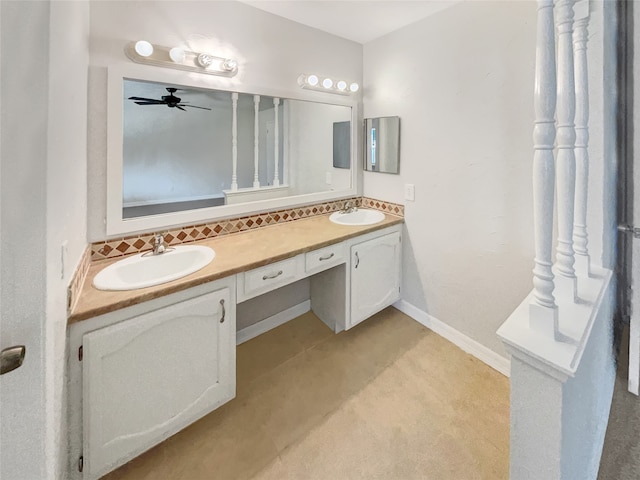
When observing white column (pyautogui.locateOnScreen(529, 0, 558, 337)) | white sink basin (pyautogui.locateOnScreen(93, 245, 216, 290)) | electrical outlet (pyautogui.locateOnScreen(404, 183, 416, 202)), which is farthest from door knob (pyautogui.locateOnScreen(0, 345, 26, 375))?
electrical outlet (pyautogui.locateOnScreen(404, 183, 416, 202))

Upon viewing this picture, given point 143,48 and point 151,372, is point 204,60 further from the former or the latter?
point 151,372

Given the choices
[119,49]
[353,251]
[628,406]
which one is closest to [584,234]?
[628,406]

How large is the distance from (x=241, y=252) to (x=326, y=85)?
1521 millimetres

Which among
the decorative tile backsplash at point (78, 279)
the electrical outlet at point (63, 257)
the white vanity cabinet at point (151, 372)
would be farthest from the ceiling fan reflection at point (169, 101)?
the white vanity cabinet at point (151, 372)

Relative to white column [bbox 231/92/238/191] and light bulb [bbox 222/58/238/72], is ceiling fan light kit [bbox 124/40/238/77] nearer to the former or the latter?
light bulb [bbox 222/58/238/72]

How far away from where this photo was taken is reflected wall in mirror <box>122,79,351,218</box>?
5.17 ft

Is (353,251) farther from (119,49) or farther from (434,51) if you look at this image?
(119,49)

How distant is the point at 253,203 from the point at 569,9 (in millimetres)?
1749

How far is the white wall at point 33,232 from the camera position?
2.06ft

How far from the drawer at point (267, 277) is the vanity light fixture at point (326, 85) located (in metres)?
1.35

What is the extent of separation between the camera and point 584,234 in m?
1.21

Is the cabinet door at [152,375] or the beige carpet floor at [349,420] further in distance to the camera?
the beige carpet floor at [349,420]

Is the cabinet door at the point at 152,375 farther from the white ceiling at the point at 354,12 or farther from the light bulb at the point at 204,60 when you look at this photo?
the white ceiling at the point at 354,12

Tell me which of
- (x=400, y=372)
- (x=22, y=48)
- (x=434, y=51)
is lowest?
(x=400, y=372)
